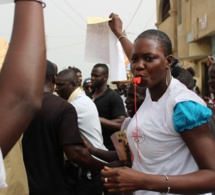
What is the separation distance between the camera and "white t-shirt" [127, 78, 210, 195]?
1783 mm

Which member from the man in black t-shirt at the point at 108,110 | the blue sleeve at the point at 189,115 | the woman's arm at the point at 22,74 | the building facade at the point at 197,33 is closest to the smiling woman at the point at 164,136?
the blue sleeve at the point at 189,115

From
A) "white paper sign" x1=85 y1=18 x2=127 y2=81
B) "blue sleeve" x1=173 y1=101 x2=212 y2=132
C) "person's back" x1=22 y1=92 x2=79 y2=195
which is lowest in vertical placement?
Answer: "person's back" x1=22 y1=92 x2=79 y2=195

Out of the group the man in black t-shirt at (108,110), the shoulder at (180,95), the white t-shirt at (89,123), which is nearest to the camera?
the shoulder at (180,95)

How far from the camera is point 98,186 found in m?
3.40

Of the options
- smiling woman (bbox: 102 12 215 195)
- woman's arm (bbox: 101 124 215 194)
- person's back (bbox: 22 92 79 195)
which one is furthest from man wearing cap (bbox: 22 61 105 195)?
woman's arm (bbox: 101 124 215 194)

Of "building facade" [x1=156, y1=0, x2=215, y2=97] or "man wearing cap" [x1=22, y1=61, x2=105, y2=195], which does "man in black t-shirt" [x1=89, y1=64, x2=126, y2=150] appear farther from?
"building facade" [x1=156, y1=0, x2=215, y2=97]

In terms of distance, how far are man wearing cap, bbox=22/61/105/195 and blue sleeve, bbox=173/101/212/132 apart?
127 centimetres

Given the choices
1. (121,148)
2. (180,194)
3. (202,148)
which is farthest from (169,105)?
(121,148)

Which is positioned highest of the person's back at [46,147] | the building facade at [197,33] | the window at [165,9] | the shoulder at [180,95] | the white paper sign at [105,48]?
the window at [165,9]

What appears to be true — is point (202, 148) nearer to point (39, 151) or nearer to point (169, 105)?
point (169, 105)

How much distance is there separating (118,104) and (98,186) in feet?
5.87

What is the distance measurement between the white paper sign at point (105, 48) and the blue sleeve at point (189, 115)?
1.15 meters

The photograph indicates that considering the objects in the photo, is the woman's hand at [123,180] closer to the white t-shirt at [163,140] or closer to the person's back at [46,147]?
the white t-shirt at [163,140]

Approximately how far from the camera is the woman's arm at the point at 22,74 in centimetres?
100
